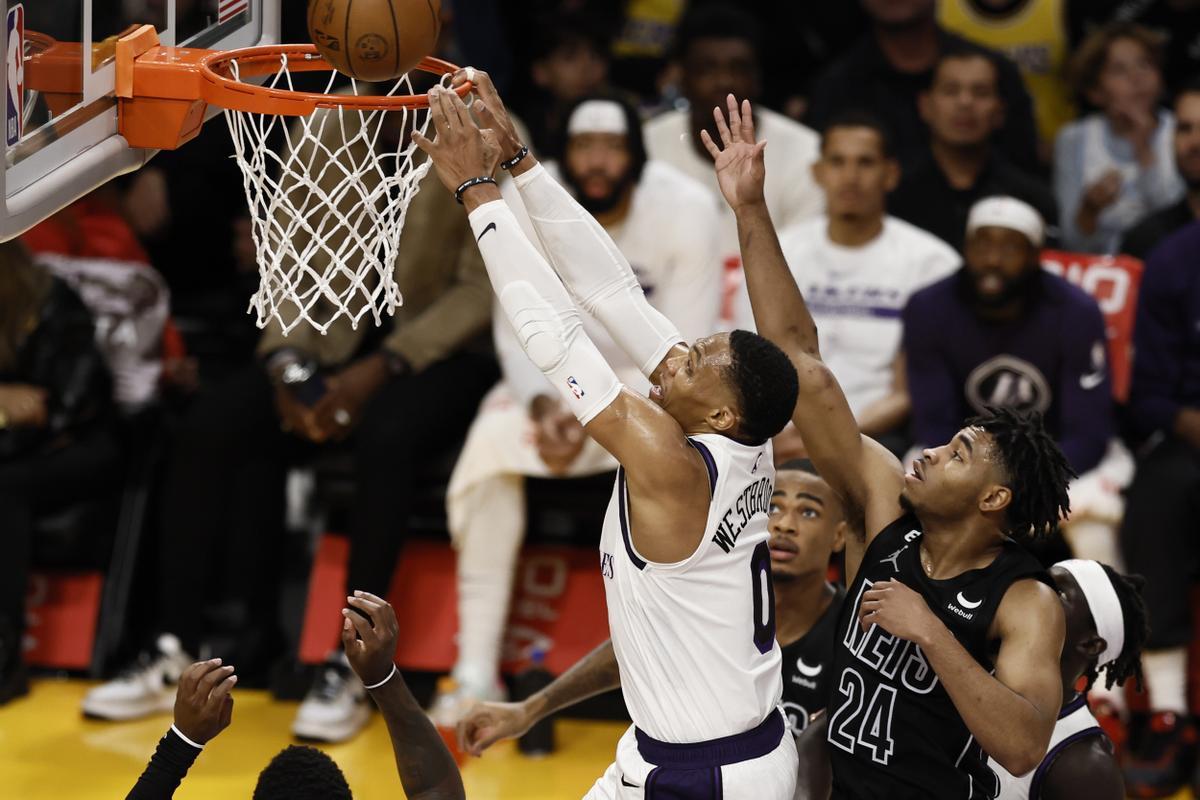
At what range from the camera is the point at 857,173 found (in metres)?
6.41

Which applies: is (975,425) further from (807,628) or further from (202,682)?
(202,682)

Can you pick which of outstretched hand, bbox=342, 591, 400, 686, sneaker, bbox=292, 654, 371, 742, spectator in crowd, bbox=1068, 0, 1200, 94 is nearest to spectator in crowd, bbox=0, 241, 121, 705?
sneaker, bbox=292, 654, 371, 742

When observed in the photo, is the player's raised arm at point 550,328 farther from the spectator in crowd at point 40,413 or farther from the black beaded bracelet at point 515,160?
the spectator in crowd at point 40,413

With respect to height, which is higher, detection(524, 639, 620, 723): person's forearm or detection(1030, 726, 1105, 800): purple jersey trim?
detection(524, 639, 620, 723): person's forearm

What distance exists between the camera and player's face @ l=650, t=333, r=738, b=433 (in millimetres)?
3713

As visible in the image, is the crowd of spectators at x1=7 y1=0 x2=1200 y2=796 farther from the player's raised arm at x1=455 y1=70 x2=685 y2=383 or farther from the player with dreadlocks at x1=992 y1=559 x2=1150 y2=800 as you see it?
the player's raised arm at x1=455 y1=70 x2=685 y2=383

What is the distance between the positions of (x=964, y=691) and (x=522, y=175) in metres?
1.47

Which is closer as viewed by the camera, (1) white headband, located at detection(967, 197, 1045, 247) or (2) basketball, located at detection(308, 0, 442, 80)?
(2) basketball, located at detection(308, 0, 442, 80)

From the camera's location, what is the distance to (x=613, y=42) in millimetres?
8180

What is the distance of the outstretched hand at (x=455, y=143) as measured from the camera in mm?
3676

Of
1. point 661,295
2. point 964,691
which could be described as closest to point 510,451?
point 661,295

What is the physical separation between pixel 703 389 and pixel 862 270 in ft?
9.35

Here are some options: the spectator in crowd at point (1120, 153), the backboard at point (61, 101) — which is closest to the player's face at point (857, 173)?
the spectator in crowd at point (1120, 153)

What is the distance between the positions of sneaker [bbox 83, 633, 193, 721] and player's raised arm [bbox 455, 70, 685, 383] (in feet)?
9.80
